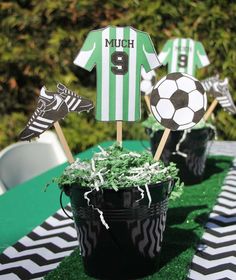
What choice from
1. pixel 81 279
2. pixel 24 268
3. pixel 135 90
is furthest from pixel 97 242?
pixel 135 90

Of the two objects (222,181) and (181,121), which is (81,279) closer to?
(181,121)

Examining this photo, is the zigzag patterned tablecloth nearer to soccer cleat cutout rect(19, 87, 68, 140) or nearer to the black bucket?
the black bucket

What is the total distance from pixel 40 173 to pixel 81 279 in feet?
4.45

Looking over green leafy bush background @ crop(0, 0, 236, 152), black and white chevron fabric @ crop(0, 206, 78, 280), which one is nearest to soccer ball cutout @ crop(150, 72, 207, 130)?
black and white chevron fabric @ crop(0, 206, 78, 280)

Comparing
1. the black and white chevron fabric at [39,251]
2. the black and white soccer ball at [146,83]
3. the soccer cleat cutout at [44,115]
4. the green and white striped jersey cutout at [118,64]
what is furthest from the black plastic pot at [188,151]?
the soccer cleat cutout at [44,115]

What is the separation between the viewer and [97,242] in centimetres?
163

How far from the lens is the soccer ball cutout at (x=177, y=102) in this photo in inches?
67.6

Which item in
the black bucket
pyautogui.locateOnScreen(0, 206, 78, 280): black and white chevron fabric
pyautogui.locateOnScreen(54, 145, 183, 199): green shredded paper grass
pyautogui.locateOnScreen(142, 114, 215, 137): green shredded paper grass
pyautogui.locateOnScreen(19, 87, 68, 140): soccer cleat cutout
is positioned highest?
pyautogui.locateOnScreen(19, 87, 68, 140): soccer cleat cutout

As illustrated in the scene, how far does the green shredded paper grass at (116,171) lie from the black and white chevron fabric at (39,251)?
9.8 inches

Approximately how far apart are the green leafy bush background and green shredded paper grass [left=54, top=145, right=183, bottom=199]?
2.89 m

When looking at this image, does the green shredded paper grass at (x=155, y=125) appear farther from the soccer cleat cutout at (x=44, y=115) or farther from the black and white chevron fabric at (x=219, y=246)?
the soccer cleat cutout at (x=44, y=115)

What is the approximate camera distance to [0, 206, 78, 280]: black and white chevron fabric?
1.68 meters

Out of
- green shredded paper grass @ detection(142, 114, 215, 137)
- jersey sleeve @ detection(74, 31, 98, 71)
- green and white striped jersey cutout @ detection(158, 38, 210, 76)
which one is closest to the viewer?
jersey sleeve @ detection(74, 31, 98, 71)

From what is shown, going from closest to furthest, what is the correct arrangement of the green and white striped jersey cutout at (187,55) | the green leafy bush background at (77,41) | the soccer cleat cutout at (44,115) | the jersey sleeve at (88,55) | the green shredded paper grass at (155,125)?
the soccer cleat cutout at (44,115) → the jersey sleeve at (88,55) → the green shredded paper grass at (155,125) → the green and white striped jersey cutout at (187,55) → the green leafy bush background at (77,41)
